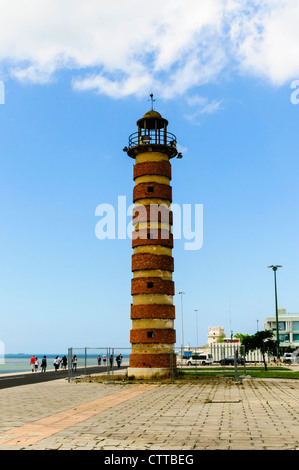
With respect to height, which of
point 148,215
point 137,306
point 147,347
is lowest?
point 147,347

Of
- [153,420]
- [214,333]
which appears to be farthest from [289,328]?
[153,420]

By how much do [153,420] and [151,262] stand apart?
19.9 metres

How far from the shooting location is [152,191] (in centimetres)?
3569

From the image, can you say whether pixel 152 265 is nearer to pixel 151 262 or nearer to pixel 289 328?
pixel 151 262

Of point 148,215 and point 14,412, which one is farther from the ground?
point 148,215

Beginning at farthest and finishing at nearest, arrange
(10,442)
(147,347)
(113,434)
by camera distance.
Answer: (147,347)
(113,434)
(10,442)

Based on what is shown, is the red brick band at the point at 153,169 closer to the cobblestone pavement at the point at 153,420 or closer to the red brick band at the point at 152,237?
the red brick band at the point at 152,237

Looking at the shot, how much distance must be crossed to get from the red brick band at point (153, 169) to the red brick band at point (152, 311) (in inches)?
385

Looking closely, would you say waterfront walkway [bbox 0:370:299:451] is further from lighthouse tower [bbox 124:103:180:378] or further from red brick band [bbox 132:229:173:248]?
red brick band [bbox 132:229:173:248]

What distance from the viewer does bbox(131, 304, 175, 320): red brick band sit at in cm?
3366
